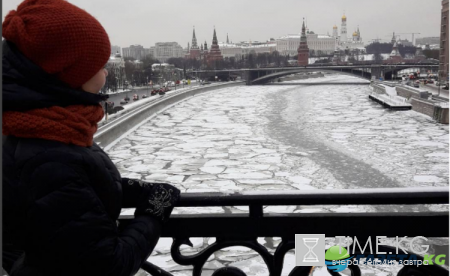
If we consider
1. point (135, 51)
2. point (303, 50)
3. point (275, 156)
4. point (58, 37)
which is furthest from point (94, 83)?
point (135, 51)

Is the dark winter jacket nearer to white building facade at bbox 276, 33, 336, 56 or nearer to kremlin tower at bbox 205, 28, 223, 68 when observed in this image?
kremlin tower at bbox 205, 28, 223, 68

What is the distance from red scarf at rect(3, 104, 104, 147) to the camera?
864mm

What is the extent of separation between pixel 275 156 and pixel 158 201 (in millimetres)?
7747

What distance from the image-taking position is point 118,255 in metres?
0.88

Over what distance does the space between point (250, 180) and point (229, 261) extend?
311cm

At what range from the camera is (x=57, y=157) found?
2.77 feet

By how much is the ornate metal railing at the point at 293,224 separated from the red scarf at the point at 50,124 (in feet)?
1.06

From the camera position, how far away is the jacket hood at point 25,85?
87 centimetres

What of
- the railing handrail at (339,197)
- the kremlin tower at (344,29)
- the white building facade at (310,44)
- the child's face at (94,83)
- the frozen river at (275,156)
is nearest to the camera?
the child's face at (94,83)

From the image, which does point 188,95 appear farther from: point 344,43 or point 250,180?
point 344,43

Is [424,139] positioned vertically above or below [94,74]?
below

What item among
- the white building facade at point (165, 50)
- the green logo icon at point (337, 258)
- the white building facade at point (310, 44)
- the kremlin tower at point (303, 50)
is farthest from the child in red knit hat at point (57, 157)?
the white building facade at point (165, 50)

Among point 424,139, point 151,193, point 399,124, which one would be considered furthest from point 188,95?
point 151,193

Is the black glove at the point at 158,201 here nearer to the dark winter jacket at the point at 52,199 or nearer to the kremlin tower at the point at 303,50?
the dark winter jacket at the point at 52,199
